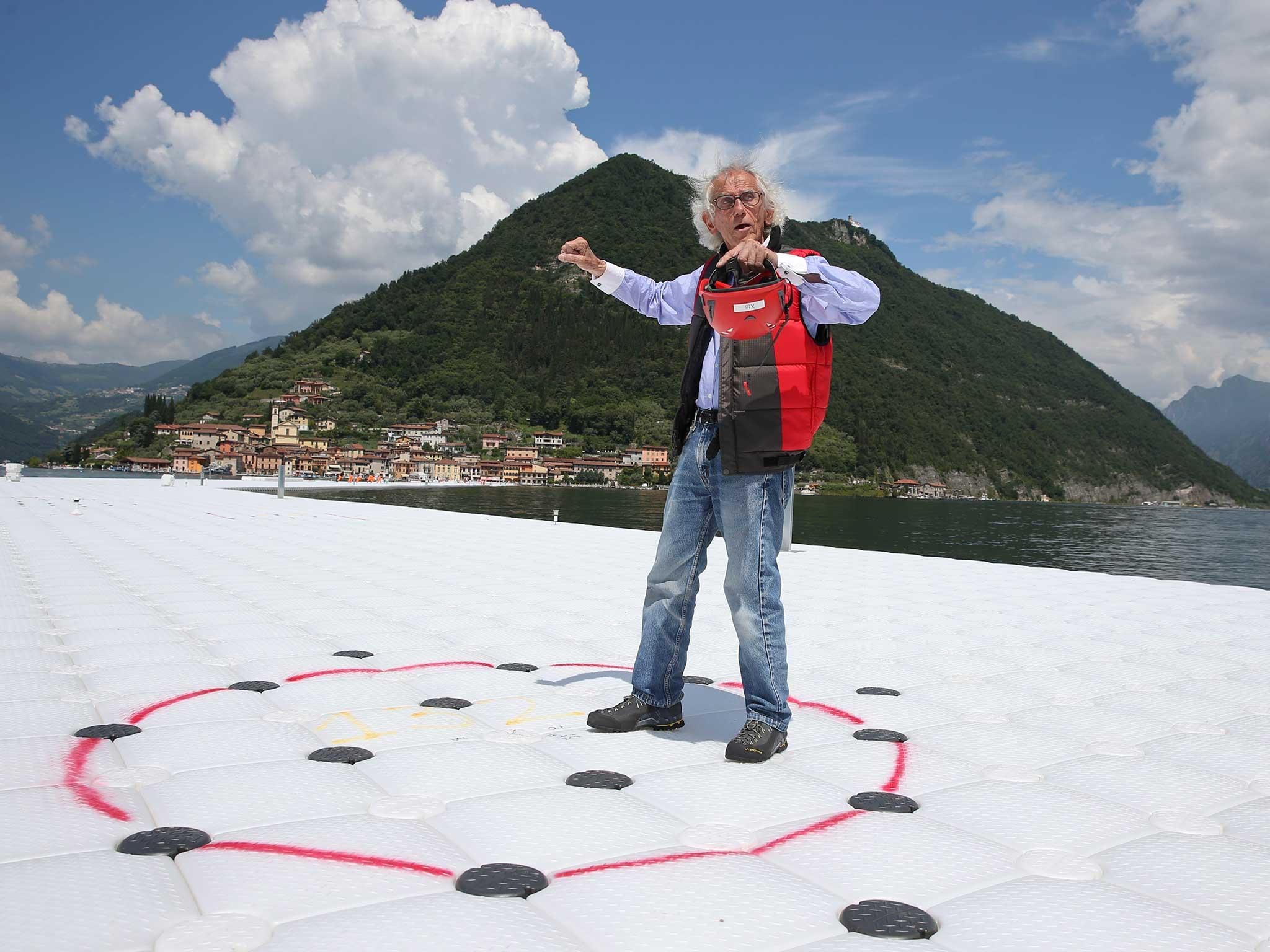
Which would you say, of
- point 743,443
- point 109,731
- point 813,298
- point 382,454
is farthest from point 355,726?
point 382,454

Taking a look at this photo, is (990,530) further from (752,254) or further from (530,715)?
(752,254)

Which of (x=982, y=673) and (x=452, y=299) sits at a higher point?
(x=452, y=299)

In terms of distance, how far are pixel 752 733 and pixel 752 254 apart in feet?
4.17

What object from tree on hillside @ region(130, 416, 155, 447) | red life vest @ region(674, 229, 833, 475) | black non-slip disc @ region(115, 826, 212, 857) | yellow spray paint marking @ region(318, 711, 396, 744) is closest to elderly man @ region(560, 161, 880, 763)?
red life vest @ region(674, 229, 833, 475)

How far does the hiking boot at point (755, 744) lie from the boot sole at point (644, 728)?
0.27m

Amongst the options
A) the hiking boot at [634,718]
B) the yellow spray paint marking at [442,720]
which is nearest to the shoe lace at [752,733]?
the hiking boot at [634,718]

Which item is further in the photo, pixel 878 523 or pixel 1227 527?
pixel 1227 527

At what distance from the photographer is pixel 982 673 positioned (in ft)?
11.4

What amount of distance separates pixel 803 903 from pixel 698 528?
1.22m

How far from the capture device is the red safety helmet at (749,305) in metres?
2.27

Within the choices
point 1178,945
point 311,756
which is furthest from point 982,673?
point 311,756

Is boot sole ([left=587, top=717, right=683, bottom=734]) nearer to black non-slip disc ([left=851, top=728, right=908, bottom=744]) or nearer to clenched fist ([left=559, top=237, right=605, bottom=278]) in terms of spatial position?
black non-slip disc ([left=851, top=728, right=908, bottom=744])

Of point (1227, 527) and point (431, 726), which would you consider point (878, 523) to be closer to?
point (1227, 527)

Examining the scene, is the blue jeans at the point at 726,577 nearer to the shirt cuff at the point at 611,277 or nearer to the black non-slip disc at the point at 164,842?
the shirt cuff at the point at 611,277
